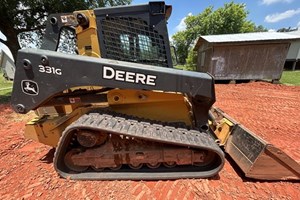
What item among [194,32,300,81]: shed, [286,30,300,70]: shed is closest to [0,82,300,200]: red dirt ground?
[194,32,300,81]: shed

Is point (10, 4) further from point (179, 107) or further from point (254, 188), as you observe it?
point (254, 188)

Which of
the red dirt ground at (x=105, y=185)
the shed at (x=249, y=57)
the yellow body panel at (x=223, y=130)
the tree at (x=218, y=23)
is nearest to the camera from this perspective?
the red dirt ground at (x=105, y=185)

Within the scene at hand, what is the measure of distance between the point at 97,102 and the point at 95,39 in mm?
904

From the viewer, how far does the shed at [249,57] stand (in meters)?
12.9

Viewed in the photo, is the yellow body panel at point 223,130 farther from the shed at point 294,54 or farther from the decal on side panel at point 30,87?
the shed at point 294,54

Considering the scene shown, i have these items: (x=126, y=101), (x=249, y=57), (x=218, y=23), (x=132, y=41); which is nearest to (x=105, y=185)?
(x=126, y=101)

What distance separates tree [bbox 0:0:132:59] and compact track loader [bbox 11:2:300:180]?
22.4 feet

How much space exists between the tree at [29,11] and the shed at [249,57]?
6.90 meters

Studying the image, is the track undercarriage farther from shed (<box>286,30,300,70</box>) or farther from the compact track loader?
shed (<box>286,30,300,70</box>)

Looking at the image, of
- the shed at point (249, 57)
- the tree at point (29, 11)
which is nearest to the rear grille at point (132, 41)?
the tree at point (29, 11)

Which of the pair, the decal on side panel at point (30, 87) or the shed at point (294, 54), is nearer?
the decal on side panel at point (30, 87)

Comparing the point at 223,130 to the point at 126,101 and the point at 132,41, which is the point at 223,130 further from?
the point at 132,41

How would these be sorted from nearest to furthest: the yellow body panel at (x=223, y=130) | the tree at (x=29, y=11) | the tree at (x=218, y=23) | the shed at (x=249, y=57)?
the yellow body panel at (x=223, y=130) → the tree at (x=29, y=11) → the shed at (x=249, y=57) → the tree at (x=218, y=23)

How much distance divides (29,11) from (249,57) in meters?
13.0
